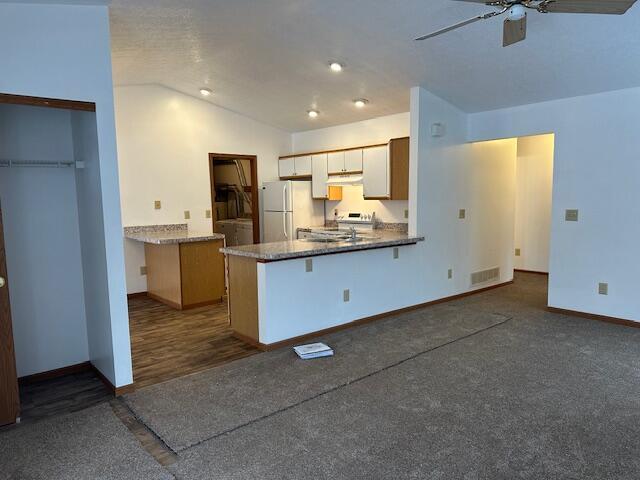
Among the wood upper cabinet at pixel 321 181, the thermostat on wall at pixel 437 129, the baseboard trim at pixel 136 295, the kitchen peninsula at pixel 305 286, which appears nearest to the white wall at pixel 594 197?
the thermostat on wall at pixel 437 129

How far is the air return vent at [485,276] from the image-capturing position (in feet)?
19.3

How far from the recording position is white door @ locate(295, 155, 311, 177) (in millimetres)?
6809

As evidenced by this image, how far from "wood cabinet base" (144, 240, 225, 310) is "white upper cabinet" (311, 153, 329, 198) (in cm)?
186

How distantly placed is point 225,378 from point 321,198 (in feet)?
12.9

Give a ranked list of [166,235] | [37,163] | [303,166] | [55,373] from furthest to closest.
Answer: [303,166] → [166,235] → [55,373] → [37,163]

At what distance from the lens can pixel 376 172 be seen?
5.62 meters

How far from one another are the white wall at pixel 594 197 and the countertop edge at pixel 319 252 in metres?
1.65

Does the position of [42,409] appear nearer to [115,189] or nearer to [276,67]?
[115,189]

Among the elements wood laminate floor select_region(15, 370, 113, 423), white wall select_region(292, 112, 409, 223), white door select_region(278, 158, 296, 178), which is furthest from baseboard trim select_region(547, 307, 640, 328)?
wood laminate floor select_region(15, 370, 113, 423)

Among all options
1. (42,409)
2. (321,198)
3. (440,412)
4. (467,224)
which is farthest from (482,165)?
(42,409)

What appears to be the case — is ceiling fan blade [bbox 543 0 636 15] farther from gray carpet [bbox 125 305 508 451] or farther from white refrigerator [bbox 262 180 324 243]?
white refrigerator [bbox 262 180 324 243]

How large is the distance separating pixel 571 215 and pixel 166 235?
4892 millimetres

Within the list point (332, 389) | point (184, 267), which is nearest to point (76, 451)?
point (332, 389)

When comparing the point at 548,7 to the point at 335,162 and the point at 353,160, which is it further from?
the point at 335,162
